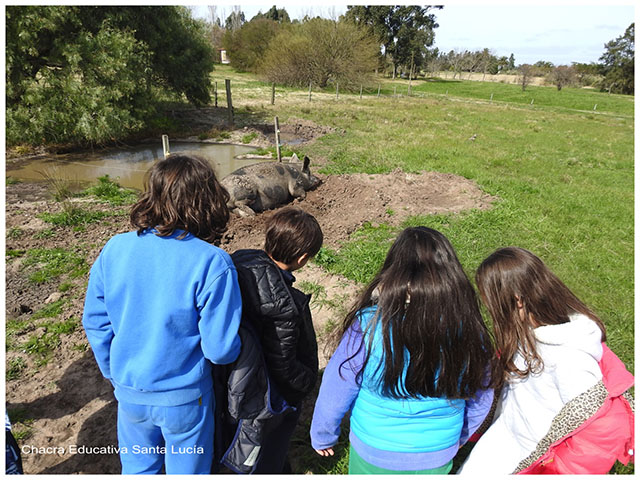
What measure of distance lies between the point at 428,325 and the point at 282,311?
2.42ft

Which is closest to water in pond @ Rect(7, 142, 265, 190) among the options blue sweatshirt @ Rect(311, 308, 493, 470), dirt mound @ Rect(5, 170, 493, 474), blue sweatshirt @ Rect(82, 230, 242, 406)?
dirt mound @ Rect(5, 170, 493, 474)

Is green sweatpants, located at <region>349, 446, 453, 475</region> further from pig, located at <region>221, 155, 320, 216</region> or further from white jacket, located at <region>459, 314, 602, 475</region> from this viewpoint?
pig, located at <region>221, 155, 320, 216</region>

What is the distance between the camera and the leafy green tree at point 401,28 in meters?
A: 48.8

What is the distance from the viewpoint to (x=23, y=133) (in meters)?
11.4

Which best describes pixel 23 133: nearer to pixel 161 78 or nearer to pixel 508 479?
pixel 161 78

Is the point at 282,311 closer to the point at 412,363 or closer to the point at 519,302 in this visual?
the point at 412,363

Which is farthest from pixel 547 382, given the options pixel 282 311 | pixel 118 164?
pixel 118 164

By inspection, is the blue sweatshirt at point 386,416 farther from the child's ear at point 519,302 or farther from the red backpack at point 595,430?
the child's ear at point 519,302

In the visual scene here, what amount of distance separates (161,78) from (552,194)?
621 inches

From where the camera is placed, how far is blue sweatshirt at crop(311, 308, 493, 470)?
1.74m

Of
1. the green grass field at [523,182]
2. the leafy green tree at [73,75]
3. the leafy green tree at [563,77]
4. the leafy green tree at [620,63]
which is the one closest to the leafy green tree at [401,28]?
the leafy green tree at [563,77]

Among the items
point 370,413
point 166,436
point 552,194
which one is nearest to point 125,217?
point 166,436

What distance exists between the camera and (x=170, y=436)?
6.35 ft

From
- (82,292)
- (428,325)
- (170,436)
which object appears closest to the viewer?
(428,325)
